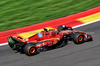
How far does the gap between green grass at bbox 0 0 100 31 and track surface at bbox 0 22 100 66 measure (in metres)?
3.79

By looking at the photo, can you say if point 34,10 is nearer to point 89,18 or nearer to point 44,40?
point 89,18

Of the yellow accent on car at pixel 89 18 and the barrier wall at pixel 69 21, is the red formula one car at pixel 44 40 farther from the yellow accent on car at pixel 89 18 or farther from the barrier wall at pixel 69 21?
the yellow accent on car at pixel 89 18

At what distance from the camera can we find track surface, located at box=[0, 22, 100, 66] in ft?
25.6

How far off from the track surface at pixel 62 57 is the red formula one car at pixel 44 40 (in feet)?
0.88

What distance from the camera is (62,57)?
830 centimetres

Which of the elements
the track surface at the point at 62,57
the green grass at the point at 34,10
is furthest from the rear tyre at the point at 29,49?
the green grass at the point at 34,10

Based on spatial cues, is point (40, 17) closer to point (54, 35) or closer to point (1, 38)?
point (1, 38)

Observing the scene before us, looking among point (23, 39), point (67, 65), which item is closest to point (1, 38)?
point (23, 39)

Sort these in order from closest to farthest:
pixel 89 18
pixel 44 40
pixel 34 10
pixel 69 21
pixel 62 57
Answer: pixel 62 57 → pixel 44 40 → pixel 69 21 → pixel 89 18 → pixel 34 10

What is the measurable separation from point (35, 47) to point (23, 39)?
0.76 m

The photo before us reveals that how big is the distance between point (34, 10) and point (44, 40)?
19.7 feet

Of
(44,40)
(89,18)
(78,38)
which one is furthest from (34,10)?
(78,38)

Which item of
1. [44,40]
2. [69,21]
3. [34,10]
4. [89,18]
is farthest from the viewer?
[34,10]

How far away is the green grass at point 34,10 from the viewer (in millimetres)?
13124
